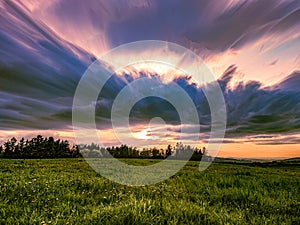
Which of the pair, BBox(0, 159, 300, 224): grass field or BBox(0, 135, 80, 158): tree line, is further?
BBox(0, 135, 80, 158): tree line

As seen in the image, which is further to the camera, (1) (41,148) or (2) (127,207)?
(1) (41,148)

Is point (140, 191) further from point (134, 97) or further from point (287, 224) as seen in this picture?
point (134, 97)

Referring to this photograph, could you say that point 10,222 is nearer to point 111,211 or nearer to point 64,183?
point 111,211

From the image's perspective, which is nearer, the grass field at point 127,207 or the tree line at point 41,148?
the grass field at point 127,207

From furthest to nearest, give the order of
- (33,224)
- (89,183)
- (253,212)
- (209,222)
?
(89,183) < (253,212) < (209,222) < (33,224)

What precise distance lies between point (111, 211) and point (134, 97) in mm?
7863

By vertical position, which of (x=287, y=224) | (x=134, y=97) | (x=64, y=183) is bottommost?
(x=287, y=224)

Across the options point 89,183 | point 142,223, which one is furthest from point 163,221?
point 89,183

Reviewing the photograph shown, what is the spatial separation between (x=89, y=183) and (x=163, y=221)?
4761 millimetres

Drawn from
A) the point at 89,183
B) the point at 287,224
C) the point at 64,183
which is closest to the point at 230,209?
the point at 287,224

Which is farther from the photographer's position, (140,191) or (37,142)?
(37,142)

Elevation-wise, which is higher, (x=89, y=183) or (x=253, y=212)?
(x=89, y=183)

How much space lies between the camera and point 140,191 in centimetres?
832

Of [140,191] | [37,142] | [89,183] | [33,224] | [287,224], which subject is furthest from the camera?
[37,142]
